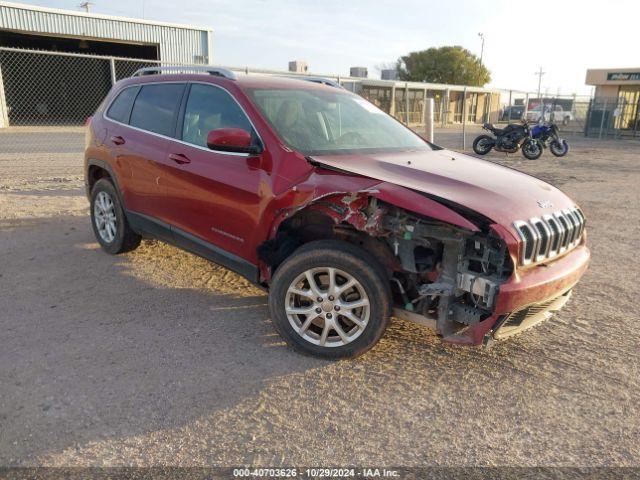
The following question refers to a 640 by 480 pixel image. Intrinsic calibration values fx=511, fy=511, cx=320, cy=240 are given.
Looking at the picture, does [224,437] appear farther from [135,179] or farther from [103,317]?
[135,179]

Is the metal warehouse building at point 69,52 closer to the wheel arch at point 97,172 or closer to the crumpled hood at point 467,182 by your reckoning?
the wheel arch at point 97,172

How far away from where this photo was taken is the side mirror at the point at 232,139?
3.49 metres

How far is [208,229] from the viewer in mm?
4031

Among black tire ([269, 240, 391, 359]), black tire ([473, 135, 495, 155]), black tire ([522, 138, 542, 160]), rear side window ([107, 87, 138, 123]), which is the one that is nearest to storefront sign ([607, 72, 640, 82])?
black tire ([522, 138, 542, 160])

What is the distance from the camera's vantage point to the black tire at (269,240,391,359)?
10.3 feet

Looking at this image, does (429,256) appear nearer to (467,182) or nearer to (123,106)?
(467,182)

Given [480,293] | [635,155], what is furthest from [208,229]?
[635,155]

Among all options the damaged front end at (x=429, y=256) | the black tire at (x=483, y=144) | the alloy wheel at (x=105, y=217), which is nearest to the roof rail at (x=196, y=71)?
the alloy wheel at (x=105, y=217)

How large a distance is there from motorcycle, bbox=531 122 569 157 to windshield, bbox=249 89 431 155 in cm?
1340

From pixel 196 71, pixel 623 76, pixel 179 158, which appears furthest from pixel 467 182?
pixel 623 76

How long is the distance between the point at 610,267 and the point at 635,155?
16330 millimetres

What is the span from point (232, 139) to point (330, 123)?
101 cm

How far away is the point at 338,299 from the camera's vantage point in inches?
129

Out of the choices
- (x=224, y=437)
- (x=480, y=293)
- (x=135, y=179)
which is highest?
(x=135, y=179)
